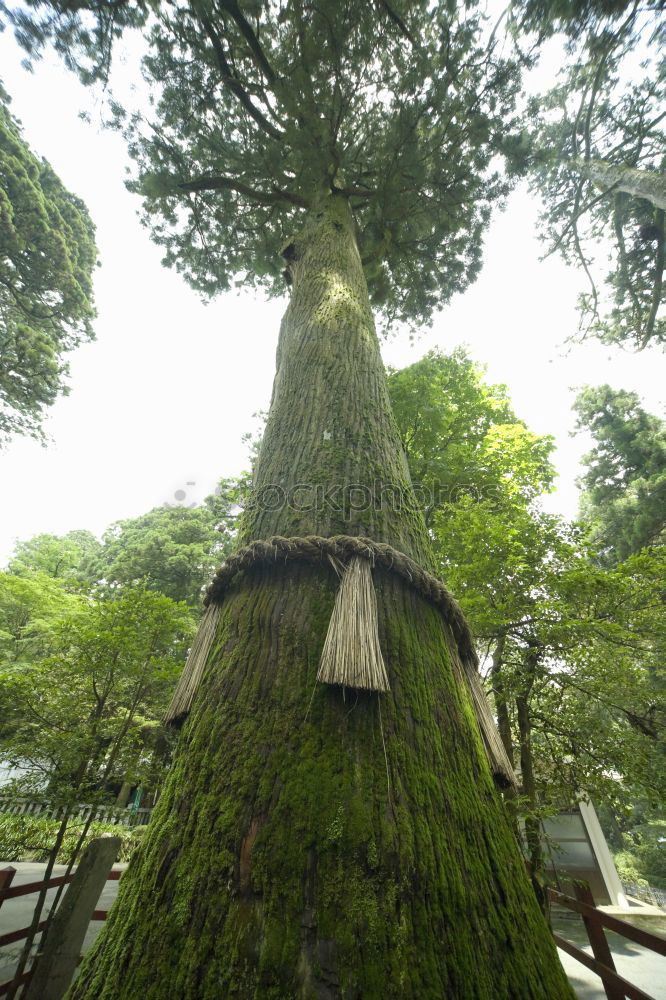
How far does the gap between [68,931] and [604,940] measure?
12.1ft

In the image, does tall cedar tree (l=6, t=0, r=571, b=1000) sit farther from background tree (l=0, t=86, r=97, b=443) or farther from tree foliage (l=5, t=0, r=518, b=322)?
background tree (l=0, t=86, r=97, b=443)

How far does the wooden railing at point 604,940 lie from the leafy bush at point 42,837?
300cm

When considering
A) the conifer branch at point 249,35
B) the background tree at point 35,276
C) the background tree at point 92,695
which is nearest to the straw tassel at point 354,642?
the background tree at point 92,695

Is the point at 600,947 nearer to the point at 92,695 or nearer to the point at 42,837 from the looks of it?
the point at 92,695

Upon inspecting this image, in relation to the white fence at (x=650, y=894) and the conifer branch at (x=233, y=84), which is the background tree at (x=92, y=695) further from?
the white fence at (x=650, y=894)

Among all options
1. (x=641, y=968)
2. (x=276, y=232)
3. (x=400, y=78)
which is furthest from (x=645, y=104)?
(x=641, y=968)

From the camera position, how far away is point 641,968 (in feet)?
18.2

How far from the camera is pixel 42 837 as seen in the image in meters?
6.50

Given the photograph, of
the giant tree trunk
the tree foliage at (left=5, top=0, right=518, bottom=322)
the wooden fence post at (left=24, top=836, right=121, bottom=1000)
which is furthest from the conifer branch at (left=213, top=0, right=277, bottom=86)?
the wooden fence post at (left=24, top=836, right=121, bottom=1000)

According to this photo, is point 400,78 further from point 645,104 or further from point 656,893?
point 656,893

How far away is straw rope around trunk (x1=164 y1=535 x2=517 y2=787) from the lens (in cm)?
99

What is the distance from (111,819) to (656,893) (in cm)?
2299

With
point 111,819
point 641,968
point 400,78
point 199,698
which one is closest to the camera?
point 199,698

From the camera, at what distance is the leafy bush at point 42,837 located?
3.03m
